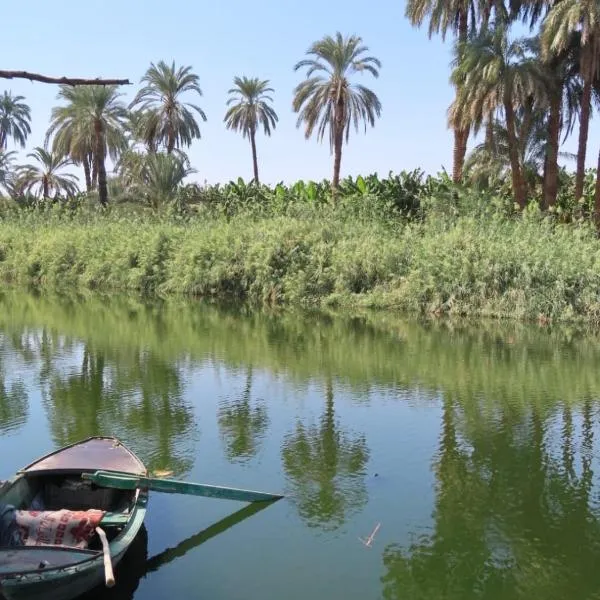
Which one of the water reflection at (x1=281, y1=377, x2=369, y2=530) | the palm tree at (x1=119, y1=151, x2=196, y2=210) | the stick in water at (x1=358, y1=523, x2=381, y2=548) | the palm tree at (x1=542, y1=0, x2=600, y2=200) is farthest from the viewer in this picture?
the palm tree at (x1=119, y1=151, x2=196, y2=210)

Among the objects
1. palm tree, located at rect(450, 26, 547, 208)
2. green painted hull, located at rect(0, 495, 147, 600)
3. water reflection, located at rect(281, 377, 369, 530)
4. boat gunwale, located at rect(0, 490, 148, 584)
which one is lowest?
water reflection, located at rect(281, 377, 369, 530)

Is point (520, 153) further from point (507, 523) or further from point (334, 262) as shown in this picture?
point (507, 523)

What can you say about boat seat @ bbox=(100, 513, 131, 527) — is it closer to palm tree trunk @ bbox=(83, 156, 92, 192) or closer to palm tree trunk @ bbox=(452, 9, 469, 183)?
palm tree trunk @ bbox=(452, 9, 469, 183)

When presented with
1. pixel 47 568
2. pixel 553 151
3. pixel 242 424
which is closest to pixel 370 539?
pixel 47 568

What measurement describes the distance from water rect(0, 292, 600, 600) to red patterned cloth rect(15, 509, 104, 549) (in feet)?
1.81

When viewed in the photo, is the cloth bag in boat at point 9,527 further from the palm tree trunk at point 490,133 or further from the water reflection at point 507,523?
the palm tree trunk at point 490,133

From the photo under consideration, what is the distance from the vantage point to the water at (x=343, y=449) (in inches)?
288

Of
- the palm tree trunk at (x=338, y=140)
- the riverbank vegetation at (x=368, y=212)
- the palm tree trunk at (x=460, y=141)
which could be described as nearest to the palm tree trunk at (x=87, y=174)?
the riverbank vegetation at (x=368, y=212)

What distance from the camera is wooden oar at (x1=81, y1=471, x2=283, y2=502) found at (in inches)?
297

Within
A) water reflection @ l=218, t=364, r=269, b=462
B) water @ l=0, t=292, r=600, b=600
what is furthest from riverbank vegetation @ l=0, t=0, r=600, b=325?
water reflection @ l=218, t=364, r=269, b=462

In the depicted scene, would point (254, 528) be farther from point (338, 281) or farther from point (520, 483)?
point (338, 281)

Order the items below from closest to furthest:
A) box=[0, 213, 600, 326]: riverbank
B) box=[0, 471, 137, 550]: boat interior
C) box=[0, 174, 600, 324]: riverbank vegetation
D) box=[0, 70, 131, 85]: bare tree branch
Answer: box=[0, 70, 131, 85]: bare tree branch
box=[0, 471, 137, 550]: boat interior
box=[0, 213, 600, 326]: riverbank
box=[0, 174, 600, 324]: riverbank vegetation

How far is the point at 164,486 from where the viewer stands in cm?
781

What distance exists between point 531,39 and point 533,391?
23213 millimetres
